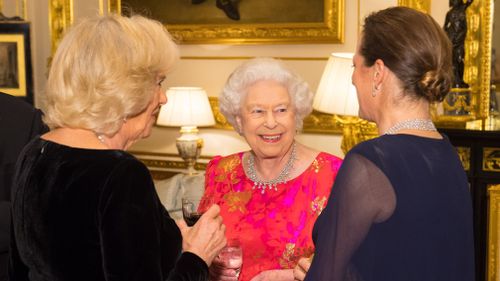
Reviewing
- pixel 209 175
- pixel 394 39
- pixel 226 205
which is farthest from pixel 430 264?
pixel 209 175

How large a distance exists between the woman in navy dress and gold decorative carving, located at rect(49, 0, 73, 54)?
5621 mm

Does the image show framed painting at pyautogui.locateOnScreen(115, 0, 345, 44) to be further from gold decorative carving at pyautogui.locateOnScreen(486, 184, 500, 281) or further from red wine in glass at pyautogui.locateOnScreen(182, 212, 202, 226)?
red wine in glass at pyautogui.locateOnScreen(182, 212, 202, 226)

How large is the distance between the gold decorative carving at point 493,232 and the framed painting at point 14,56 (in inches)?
138

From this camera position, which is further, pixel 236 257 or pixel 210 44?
pixel 210 44

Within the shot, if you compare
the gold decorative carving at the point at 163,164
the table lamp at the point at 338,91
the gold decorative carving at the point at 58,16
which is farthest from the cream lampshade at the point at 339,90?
the gold decorative carving at the point at 58,16

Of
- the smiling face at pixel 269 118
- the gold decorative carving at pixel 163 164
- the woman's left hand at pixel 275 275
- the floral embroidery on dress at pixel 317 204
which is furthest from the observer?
the gold decorative carving at pixel 163 164

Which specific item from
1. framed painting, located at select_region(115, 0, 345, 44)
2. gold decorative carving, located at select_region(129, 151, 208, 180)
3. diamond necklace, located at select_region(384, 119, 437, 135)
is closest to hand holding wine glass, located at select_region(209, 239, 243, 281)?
diamond necklace, located at select_region(384, 119, 437, 135)

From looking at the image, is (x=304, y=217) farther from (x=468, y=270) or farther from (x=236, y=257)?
(x=468, y=270)

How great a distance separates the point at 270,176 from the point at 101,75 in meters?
1.27

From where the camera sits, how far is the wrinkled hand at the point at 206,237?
75.5 inches

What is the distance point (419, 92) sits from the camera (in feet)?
5.72

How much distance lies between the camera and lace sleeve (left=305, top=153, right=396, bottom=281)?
161 centimetres

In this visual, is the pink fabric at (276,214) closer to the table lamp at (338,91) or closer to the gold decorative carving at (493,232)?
the table lamp at (338,91)

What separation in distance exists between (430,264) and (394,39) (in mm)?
550
